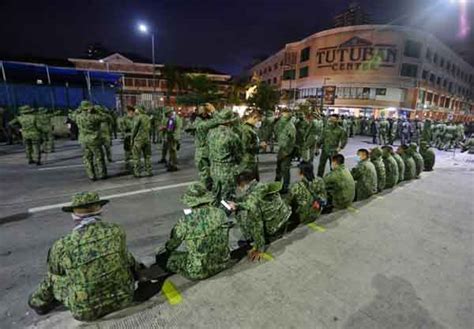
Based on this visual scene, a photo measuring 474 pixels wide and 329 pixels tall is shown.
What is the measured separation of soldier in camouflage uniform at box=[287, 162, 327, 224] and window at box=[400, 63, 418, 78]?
3799cm

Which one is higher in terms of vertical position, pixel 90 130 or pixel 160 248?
pixel 90 130

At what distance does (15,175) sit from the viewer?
691 centimetres

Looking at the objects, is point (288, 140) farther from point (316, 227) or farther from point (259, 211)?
point (259, 211)

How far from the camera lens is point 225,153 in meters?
3.96

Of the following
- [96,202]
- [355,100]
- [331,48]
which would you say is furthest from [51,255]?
[331,48]

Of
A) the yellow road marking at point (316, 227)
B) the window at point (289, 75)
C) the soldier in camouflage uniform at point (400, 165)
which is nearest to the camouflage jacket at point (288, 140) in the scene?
the yellow road marking at point (316, 227)

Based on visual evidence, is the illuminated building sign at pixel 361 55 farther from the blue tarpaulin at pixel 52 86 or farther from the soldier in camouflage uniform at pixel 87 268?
the soldier in camouflage uniform at pixel 87 268

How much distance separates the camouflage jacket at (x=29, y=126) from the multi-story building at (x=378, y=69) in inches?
1169

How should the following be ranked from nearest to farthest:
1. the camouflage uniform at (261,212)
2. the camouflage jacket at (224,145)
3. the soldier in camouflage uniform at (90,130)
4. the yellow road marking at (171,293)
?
the yellow road marking at (171,293), the camouflage uniform at (261,212), the camouflage jacket at (224,145), the soldier in camouflage uniform at (90,130)

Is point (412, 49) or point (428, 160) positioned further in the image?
point (412, 49)

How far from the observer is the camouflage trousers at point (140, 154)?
6.55m

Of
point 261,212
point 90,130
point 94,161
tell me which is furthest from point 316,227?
point 94,161

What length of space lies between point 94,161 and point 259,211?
5219 mm

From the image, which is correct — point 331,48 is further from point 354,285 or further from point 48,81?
point 354,285
